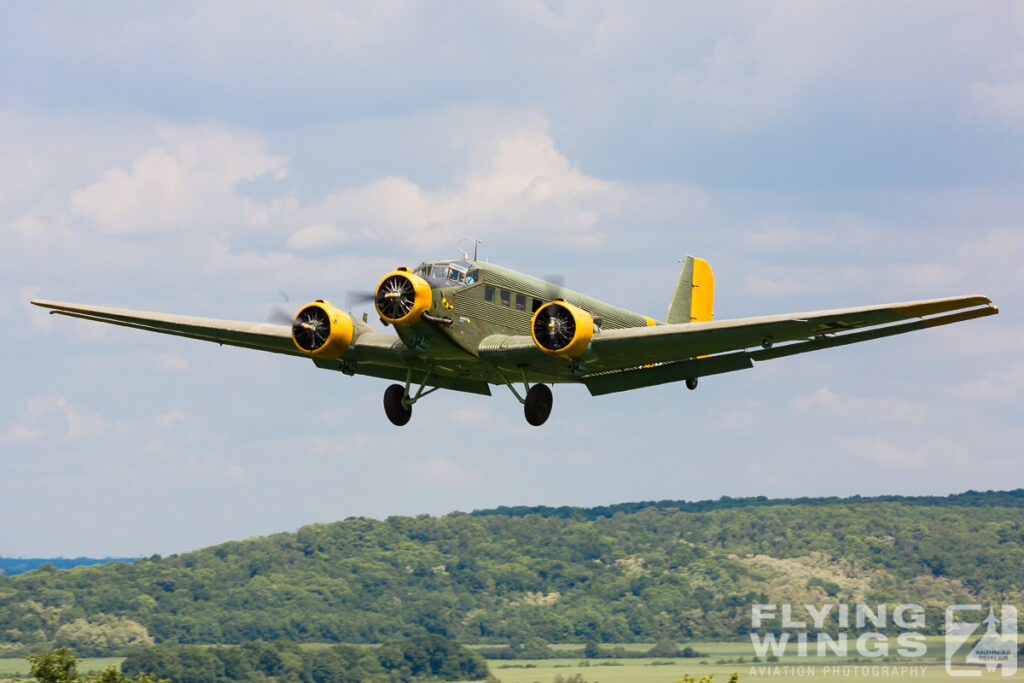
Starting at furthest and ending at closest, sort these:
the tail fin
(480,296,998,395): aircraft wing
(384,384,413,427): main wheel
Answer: the tail fin < (384,384,413,427): main wheel < (480,296,998,395): aircraft wing

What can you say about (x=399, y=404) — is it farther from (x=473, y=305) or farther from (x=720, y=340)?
(x=720, y=340)

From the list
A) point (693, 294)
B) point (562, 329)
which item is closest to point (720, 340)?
point (562, 329)

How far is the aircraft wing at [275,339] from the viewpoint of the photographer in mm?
35531

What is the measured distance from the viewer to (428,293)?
1292 inches

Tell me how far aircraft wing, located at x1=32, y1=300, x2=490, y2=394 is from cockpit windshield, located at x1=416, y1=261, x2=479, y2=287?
2480 mm

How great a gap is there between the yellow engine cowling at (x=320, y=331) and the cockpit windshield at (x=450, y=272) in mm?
2998

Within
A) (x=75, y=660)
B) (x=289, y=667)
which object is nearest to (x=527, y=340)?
(x=75, y=660)

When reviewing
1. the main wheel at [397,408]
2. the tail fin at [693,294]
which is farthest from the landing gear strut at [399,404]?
the tail fin at [693,294]

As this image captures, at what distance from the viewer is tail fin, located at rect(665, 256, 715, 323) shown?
46438 millimetres

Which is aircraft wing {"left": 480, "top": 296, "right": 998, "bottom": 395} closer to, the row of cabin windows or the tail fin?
the row of cabin windows

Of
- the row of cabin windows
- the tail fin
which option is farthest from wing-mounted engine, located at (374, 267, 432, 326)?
the tail fin

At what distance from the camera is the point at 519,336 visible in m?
35.0

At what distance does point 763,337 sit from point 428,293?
913cm

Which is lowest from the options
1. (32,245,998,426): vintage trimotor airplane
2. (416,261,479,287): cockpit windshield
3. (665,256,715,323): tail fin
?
(32,245,998,426): vintage trimotor airplane
